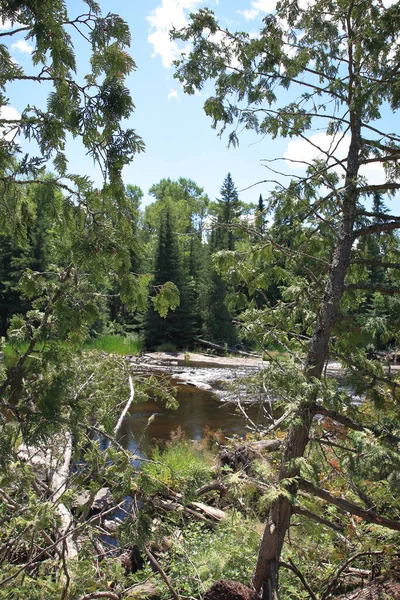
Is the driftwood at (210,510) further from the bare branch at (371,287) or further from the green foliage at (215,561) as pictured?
the bare branch at (371,287)

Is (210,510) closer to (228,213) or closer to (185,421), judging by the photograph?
(228,213)

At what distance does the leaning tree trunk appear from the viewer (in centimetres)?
333

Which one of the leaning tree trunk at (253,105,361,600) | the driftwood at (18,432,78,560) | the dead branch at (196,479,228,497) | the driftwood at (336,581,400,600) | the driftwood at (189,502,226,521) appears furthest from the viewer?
the dead branch at (196,479,228,497)

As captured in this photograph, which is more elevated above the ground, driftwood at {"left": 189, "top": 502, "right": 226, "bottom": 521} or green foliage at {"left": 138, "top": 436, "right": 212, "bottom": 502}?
green foliage at {"left": 138, "top": 436, "right": 212, "bottom": 502}

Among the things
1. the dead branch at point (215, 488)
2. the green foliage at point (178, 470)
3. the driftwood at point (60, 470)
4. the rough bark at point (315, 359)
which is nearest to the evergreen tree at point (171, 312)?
the green foliage at point (178, 470)

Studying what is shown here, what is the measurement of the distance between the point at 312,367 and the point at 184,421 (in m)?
9.05

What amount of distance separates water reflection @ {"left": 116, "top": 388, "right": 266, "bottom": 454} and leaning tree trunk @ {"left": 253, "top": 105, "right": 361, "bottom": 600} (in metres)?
5.75

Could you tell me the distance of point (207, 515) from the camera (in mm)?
5871

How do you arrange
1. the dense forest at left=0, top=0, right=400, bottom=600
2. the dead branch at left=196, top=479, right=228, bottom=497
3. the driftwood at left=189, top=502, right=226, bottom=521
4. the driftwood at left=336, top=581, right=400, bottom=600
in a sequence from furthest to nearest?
the dead branch at left=196, top=479, right=228, bottom=497 < the driftwood at left=189, top=502, right=226, bottom=521 < the driftwood at left=336, top=581, right=400, bottom=600 < the dense forest at left=0, top=0, right=400, bottom=600

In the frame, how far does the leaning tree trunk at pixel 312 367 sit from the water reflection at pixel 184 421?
5.75m

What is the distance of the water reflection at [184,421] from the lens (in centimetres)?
1022

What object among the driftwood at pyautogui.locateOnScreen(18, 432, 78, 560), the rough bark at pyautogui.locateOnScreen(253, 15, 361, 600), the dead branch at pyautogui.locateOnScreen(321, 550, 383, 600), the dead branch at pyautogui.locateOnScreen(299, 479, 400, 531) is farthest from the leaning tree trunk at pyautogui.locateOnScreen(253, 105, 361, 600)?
the driftwood at pyautogui.locateOnScreen(18, 432, 78, 560)

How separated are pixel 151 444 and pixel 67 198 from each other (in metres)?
7.60

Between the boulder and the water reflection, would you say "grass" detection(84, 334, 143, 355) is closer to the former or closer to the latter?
the water reflection
